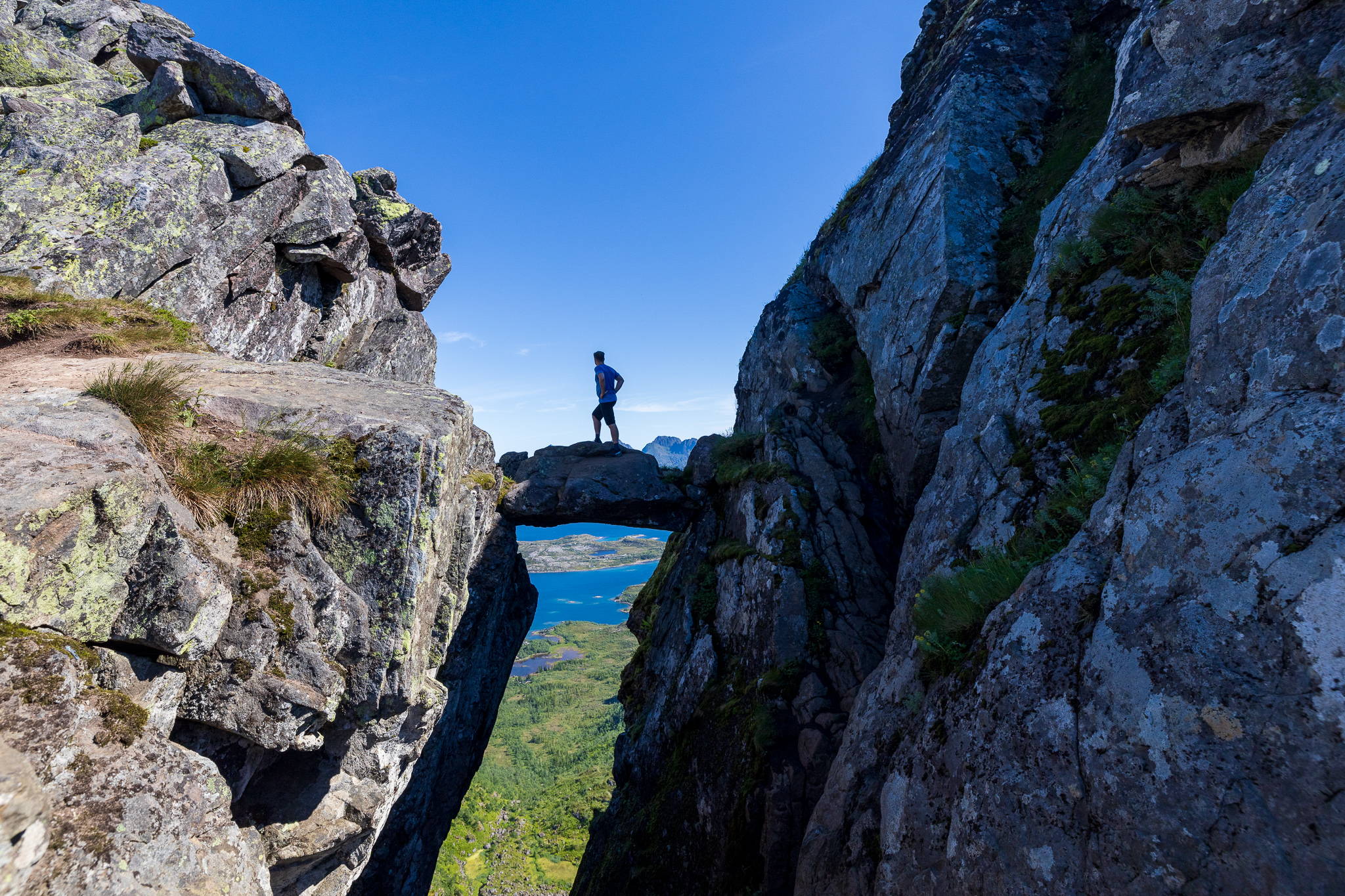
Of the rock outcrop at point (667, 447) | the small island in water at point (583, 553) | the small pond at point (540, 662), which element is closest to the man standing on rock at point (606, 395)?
the small pond at point (540, 662)

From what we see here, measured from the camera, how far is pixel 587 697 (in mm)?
75625

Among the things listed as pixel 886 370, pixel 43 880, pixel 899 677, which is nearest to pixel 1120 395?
pixel 899 677

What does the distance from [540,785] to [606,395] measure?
143 ft

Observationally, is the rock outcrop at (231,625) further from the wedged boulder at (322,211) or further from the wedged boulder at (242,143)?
the wedged boulder at (242,143)

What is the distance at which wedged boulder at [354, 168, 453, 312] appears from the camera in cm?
2008

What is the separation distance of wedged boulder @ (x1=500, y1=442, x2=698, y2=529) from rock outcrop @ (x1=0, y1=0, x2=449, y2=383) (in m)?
7.12

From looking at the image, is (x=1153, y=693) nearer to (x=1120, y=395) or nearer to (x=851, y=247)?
(x=1120, y=395)

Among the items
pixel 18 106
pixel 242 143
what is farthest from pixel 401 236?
pixel 18 106

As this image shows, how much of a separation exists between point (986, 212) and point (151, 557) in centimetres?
1570

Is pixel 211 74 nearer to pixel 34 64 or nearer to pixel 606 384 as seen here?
pixel 34 64

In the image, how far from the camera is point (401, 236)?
69.5 ft

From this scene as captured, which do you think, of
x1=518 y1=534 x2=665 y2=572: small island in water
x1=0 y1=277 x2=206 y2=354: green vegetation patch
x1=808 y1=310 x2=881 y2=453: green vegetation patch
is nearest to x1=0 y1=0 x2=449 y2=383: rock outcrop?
x1=0 y1=277 x2=206 y2=354: green vegetation patch

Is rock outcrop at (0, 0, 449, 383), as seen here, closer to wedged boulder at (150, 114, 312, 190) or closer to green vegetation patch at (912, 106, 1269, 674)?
wedged boulder at (150, 114, 312, 190)

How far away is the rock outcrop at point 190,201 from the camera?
12.6 metres
